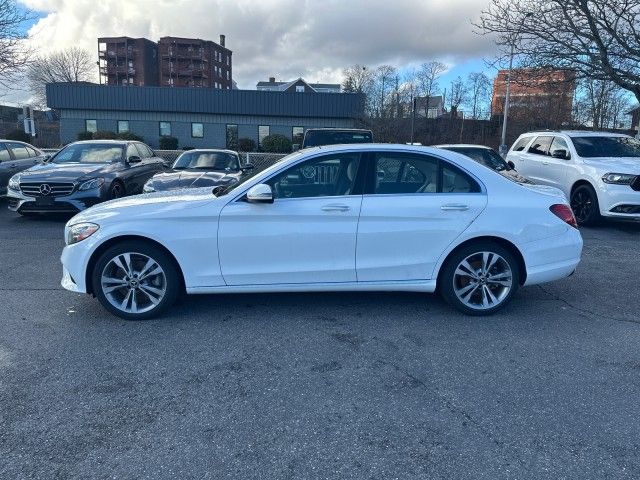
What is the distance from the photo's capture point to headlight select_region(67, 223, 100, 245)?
4215 millimetres

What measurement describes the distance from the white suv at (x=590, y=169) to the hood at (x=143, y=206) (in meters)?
7.55

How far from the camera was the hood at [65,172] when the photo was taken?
8.85m

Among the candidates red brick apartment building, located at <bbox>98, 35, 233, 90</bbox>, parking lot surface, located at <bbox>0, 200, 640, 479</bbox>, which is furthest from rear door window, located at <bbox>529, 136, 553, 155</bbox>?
red brick apartment building, located at <bbox>98, 35, 233, 90</bbox>

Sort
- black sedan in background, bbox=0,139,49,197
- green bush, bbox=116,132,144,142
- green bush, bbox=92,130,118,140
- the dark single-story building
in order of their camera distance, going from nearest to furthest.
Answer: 1. black sedan in background, bbox=0,139,49,197
2. green bush, bbox=116,132,144,142
3. green bush, bbox=92,130,118,140
4. the dark single-story building

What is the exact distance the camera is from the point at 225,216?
13.8 feet

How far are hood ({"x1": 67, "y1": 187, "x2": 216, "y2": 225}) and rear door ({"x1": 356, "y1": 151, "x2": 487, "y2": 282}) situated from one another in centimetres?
148

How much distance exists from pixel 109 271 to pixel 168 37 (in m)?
86.6

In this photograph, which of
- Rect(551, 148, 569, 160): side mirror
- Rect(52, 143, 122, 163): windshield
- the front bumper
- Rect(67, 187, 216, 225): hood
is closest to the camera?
Rect(67, 187, 216, 225): hood

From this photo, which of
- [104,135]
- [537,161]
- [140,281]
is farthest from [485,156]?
[104,135]

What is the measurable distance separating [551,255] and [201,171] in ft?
24.8

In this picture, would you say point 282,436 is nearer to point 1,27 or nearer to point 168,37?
point 1,27

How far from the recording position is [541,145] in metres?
10.9

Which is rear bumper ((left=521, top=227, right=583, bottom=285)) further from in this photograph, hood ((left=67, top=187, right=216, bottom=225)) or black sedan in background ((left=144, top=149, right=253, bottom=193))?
black sedan in background ((left=144, top=149, right=253, bottom=193))

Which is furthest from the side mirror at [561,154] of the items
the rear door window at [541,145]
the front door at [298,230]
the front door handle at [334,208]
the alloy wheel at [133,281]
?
the alloy wheel at [133,281]
